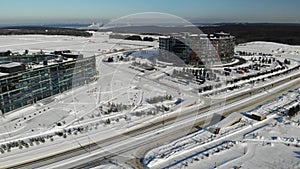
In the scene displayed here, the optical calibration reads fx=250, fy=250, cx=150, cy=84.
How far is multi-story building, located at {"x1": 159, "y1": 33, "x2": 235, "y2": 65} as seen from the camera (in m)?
45.6

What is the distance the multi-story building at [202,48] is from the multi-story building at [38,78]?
18.9 m

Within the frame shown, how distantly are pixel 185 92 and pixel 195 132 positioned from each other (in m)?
10.9

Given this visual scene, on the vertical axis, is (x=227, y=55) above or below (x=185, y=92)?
above

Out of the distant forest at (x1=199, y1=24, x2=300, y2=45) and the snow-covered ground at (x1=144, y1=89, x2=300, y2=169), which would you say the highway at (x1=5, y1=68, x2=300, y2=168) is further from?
the distant forest at (x1=199, y1=24, x2=300, y2=45)

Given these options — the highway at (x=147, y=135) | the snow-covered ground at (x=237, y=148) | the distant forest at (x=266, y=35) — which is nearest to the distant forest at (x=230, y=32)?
the distant forest at (x=266, y=35)

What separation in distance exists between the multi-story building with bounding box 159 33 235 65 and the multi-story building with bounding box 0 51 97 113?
18916 mm

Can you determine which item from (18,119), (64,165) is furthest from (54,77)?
(64,165)

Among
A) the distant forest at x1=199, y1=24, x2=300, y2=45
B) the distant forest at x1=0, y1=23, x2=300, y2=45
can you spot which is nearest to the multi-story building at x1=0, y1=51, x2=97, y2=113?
the distant forest at x1=0, y1=23, x2=300, y2=45

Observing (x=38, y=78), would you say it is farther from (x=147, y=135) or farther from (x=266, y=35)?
(x=266, y=35)

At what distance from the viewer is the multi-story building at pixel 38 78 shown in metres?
25.1

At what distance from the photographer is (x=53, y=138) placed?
66.8 feet

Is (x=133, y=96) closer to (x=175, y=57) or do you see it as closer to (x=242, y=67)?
(x=175, y=57)

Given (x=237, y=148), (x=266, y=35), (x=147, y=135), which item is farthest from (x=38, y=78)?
(x=266, y=35)

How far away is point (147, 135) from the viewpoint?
21.0 m
